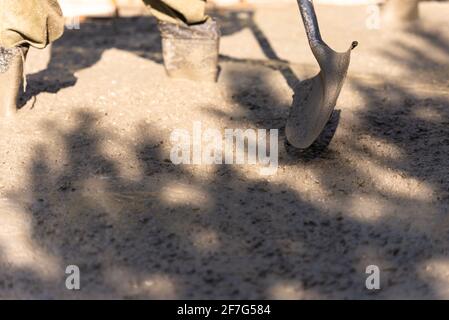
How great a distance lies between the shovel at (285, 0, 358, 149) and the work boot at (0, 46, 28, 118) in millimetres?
1100

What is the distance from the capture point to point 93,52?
4.72 metres

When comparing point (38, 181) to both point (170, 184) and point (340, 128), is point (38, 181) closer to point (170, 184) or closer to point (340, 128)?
point (170, 184)

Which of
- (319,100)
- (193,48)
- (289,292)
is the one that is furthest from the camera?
(193,48)

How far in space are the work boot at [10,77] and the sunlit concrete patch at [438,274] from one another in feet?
5.91

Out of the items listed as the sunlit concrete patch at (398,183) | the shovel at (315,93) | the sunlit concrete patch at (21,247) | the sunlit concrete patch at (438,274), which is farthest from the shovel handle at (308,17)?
the sunlit concrete patch at (21,247)

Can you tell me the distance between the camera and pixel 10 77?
350 centimetres

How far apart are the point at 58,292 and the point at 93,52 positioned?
2.41 metres

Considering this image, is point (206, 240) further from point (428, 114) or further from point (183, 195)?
point (428, 114)

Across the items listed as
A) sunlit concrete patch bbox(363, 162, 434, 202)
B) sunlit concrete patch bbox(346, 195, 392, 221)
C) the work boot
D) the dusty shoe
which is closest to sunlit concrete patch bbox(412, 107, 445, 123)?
sunlit concrete patch bbox(363, 162, 434, 202)

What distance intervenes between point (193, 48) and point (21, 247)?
4.86 feet

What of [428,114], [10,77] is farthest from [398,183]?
[10,77]

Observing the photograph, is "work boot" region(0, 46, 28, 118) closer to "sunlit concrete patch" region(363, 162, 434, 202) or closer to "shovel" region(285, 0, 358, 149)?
"shovel" region(285, 0, 358, 149)
